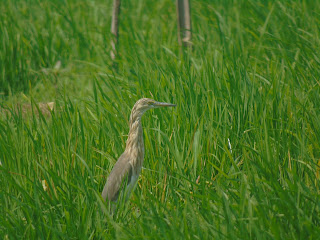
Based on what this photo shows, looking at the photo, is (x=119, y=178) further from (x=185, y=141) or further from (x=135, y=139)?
(x=185, y=141)

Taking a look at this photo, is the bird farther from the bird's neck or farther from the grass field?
the grass field

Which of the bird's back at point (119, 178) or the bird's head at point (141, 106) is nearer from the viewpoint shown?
the bird's back at point (119, 178)

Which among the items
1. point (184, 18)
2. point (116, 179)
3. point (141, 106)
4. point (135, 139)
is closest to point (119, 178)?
point (116, 179)

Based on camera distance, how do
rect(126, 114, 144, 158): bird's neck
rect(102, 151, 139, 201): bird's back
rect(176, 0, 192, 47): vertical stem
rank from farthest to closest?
1. rect(176, 0, 192, 47): vertical stem
2. rect(126, 114, 144, 158): bird's neck
3. rect(102, 151, 139, 201): bird's back

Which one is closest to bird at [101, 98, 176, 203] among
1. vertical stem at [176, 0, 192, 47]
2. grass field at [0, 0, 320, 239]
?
grass field at [0, 0, 320, 239]

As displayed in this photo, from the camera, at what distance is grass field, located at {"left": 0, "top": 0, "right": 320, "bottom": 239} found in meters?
2.76

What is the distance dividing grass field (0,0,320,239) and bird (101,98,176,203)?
0.11 m

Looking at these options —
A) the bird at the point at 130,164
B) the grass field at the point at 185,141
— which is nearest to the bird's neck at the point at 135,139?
the bird at the point at 130,164

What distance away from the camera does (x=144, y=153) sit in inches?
141

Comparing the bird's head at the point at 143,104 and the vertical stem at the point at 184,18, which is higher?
the vertical stem at the point at 184,18

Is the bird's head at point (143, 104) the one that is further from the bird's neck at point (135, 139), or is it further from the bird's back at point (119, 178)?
the bird's back at point (119, 178)

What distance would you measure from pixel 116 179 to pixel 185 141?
0.60 metres

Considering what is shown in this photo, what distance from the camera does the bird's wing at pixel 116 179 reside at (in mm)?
3361

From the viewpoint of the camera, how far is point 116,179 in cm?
338
